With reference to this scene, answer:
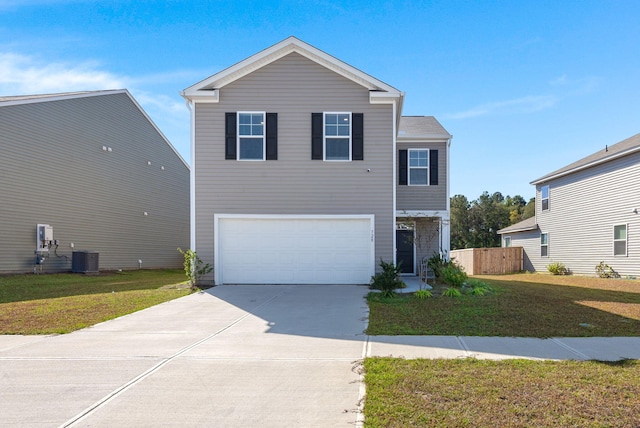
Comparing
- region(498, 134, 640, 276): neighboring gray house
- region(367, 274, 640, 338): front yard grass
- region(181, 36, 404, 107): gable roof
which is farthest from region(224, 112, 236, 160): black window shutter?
region(498, 134, 640, 276): neighboring gray house

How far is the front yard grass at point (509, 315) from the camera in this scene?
7766 millimetres

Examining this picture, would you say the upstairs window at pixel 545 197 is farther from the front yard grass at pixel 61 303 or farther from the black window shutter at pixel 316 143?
the front yard grass at pixel 61 303

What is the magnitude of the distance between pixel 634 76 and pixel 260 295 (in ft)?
48.1

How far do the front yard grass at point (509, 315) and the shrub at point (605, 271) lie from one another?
7.83 m

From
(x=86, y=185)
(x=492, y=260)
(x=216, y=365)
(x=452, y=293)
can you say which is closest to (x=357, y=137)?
(x=452, y=293)

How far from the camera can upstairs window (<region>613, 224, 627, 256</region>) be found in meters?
19.2

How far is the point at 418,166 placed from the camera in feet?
59.0

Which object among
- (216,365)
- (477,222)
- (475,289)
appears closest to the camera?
(216,365)

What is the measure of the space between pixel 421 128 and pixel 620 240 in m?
9.31

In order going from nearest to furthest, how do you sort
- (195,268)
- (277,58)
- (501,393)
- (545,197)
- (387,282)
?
(501,393) < (387,282) < (195,268) < (277,58) < (545,197)

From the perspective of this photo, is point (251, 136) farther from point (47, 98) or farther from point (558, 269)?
point (558, 269)

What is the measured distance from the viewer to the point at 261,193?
14.4 m

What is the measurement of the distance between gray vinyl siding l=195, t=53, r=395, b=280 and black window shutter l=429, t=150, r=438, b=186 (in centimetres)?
394

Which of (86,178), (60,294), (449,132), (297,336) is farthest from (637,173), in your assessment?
(86,178)
